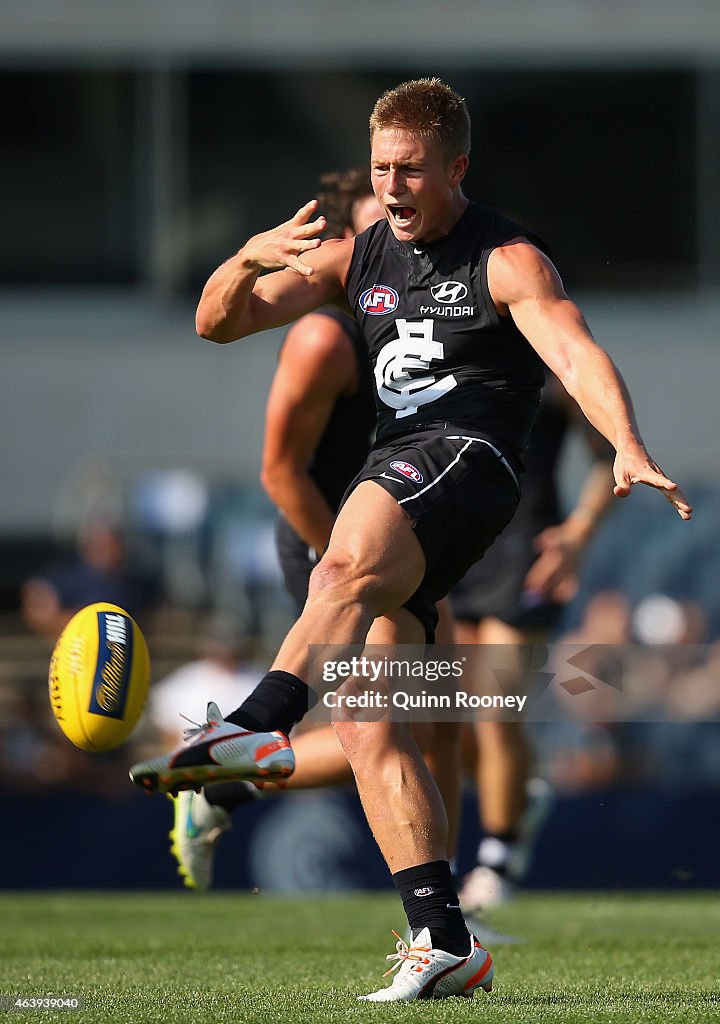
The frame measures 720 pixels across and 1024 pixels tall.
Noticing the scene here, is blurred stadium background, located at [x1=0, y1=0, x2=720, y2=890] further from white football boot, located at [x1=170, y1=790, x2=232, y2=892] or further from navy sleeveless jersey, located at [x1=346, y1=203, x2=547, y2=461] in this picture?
navy sleeveless jersey, located at [x1=346, y1=203, x2=547, y2=461]

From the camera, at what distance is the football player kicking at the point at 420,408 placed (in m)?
4.14

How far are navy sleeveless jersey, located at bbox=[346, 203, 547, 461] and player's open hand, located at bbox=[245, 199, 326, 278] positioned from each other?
0.92ft

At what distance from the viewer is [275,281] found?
4.85m

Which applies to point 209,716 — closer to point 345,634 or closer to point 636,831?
point 345,634

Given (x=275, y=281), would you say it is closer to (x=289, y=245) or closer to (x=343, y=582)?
(x=289, y=245)

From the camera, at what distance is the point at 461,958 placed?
425cm

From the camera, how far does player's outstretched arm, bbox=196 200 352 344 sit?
4.50m

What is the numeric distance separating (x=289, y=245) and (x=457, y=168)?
0.51 metres

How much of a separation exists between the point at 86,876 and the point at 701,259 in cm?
901

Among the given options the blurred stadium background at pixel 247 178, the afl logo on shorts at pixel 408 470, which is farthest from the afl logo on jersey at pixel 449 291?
the blurred stadium background at pixel 247 178

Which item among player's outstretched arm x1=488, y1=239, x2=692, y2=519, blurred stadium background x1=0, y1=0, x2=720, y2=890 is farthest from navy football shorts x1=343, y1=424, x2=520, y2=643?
blurred stadium background x1=0, y1=0, x2=720, y2=890

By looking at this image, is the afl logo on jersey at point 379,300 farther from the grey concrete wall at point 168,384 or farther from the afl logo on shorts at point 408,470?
the grey concrete wall at point 168,384

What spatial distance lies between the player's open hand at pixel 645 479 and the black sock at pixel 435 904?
3.68 feet

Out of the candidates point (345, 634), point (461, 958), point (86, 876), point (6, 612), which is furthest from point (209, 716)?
point (6, 612)
